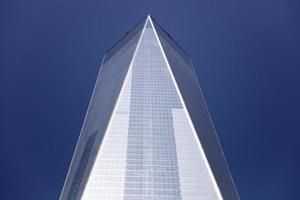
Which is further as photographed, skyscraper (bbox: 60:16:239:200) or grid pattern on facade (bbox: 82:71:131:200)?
skyscraper (bbox: 60:16:239:200)

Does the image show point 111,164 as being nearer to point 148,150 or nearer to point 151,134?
point 148,150

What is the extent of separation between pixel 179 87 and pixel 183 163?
114ft

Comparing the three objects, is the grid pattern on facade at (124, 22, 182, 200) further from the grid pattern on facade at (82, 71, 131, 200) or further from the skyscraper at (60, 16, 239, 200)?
the grid pattern on facade at (82, 71, 131, 200)

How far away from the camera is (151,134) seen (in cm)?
8244

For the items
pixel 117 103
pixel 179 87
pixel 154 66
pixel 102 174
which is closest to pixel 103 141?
pixel 102 174

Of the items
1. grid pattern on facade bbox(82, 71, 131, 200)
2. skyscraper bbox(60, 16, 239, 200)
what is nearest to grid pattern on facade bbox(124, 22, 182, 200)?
skyscraper bbox(60, 16, 239, 200)

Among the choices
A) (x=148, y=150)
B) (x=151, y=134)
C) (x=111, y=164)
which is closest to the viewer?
(x=111, y=164)

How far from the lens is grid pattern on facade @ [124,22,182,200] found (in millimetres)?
67812

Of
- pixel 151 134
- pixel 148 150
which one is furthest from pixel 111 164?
pixel 151 134

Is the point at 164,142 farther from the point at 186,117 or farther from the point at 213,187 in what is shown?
the point at 213,187

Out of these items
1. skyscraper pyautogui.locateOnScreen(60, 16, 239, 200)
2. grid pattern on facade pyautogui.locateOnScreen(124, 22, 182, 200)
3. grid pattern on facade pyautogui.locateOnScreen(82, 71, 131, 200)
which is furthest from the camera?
grid pattern on facade pyautogui.locateOnScreen(124, 22, 182, 200)

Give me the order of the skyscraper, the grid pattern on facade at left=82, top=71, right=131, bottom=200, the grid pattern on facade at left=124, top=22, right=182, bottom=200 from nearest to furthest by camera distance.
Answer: the grid pattern on facade at left=82, top=71, right=131, bottom=200, the skyscraper, the grid pattern on facade at left=124, top=22, right=182, bottom=200

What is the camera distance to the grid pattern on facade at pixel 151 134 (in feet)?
222

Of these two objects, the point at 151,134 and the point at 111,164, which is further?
the point at 151,134
